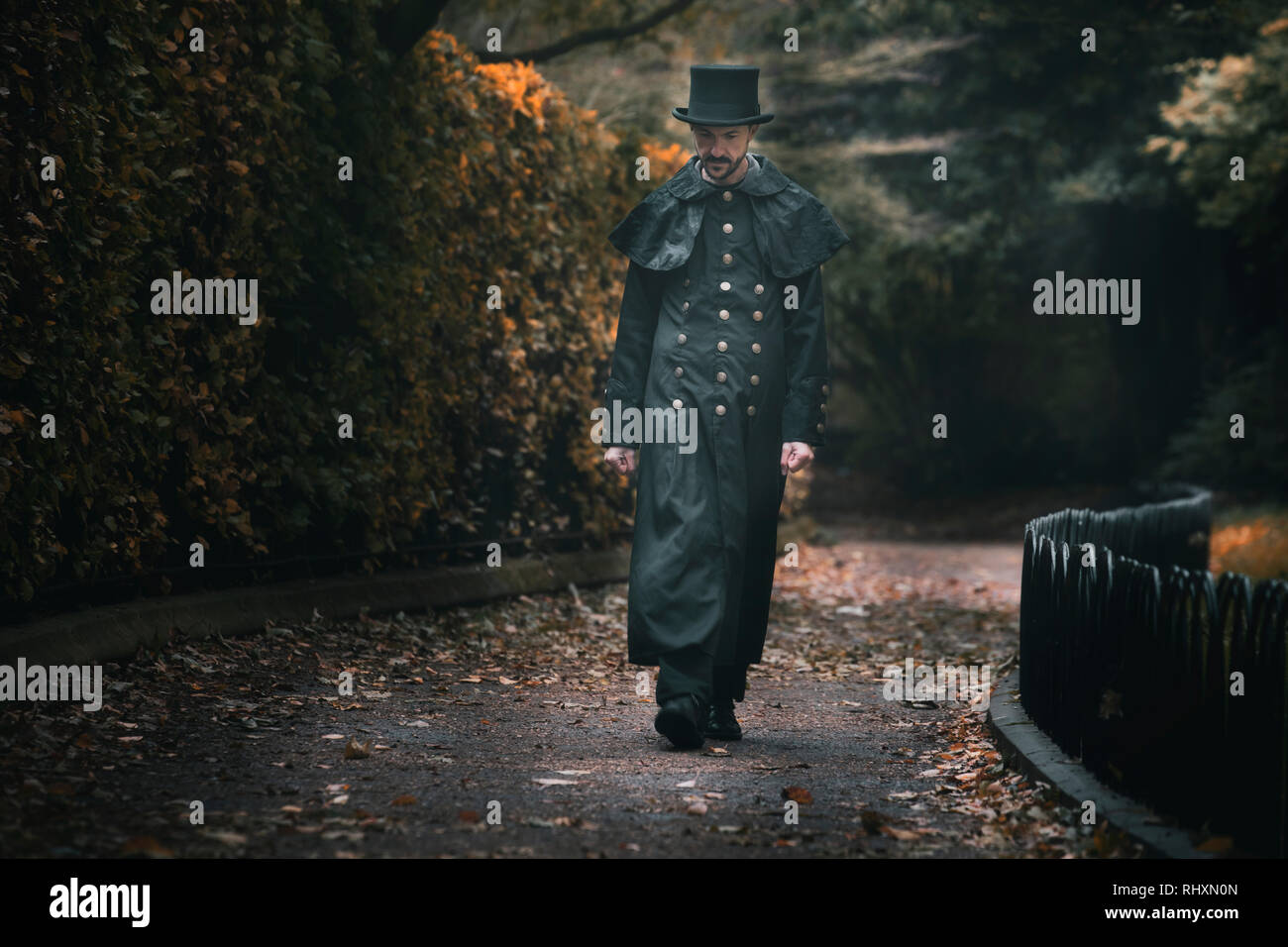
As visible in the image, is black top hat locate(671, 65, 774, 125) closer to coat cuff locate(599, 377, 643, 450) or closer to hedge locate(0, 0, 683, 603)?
coat cuff locate(599, 377, 643, 450)

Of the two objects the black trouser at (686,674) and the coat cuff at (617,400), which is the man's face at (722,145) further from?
the black trouser at (686,674)

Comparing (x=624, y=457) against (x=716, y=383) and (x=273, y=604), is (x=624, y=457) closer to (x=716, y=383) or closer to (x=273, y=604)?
(x=716, y=383)

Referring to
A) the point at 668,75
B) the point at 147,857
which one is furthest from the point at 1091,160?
the point at 147,857

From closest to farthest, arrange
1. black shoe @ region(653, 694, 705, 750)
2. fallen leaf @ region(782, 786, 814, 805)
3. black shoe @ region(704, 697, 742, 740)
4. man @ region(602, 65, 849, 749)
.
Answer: fallen leaf @ region(782, 786, 814, 805)
black shoe @ region(653, 694, 705, 750)
man @ region(602, 65, 849, 749)
black shoe @ region(704, 697, 742, 740)

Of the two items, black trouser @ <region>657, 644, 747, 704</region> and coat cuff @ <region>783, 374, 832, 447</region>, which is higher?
coat cuff @ <region>783, 374, 832, 447</region>

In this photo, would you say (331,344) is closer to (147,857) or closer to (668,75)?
(147,857)

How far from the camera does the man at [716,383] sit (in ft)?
18.7

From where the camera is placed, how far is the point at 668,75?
1844 centimetres

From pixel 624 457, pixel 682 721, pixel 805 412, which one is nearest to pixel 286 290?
pixel 624 457

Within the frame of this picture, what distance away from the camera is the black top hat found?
579cm

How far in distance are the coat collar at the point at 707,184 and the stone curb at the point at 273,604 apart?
2.83 metres

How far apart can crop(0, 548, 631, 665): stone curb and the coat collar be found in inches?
111

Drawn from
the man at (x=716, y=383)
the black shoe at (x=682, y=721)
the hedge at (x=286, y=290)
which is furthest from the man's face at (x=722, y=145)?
the hedge at (x=286, y=290)

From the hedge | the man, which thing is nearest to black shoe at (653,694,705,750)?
the man
